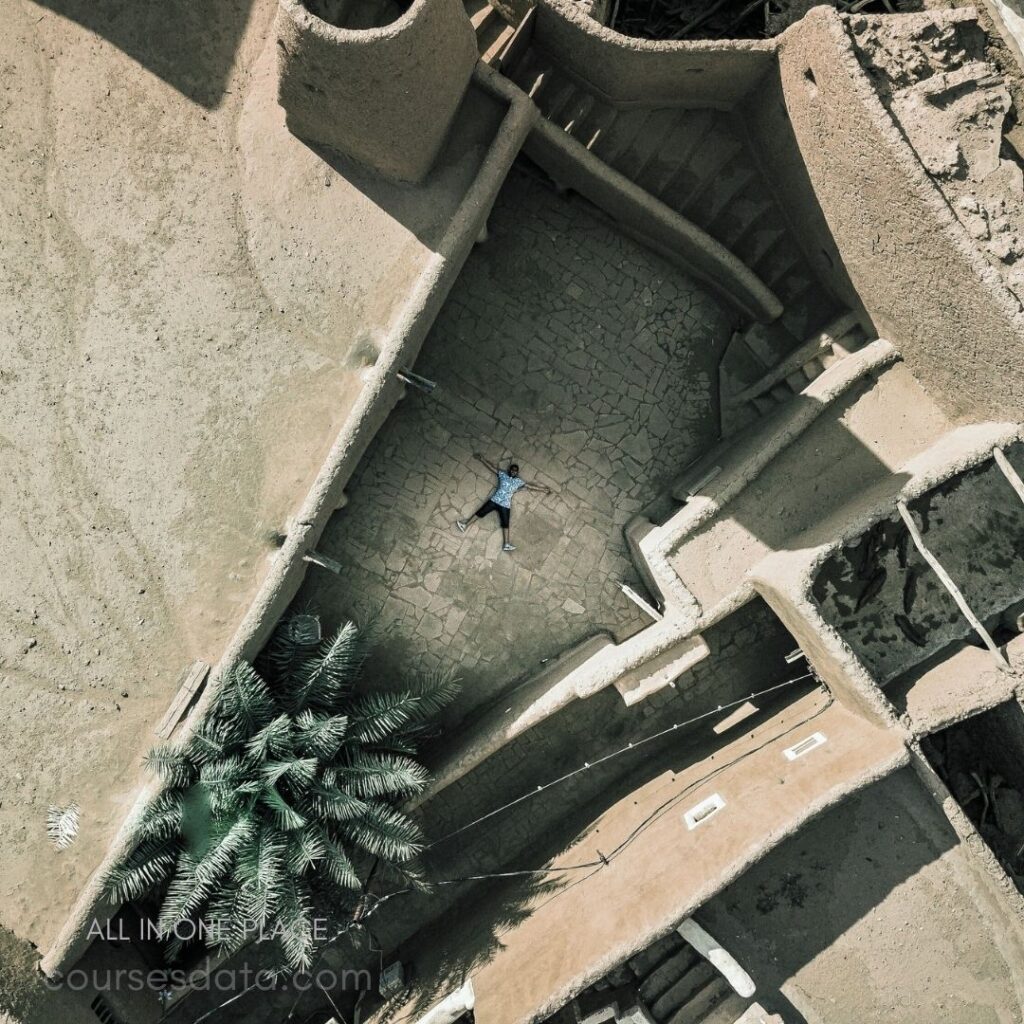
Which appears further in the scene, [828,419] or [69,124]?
[828,419]

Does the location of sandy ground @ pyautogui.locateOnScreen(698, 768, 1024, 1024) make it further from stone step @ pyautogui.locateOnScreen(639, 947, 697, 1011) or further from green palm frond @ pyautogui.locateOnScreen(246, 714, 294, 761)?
green palm frond @ pyautogui.locateOnScreen(246, 714, 294, 761)

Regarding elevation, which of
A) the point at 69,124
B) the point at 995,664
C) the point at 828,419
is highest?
the point at 828,419

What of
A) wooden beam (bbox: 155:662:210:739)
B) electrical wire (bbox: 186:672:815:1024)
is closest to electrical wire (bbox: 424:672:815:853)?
electrical wire (bbox: 186:672:815:1024)

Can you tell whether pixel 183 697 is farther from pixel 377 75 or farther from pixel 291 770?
pixel 377 75

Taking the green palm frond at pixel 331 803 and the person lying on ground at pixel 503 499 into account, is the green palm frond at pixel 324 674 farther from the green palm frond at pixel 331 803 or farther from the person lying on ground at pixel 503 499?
the person lying on ground at pixel 503 499

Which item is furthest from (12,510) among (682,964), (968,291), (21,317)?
(968,291)

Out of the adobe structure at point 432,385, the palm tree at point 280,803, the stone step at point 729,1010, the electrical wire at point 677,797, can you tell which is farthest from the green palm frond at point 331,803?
the stone step at point 729,1010

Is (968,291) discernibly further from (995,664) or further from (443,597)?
(443,597)
